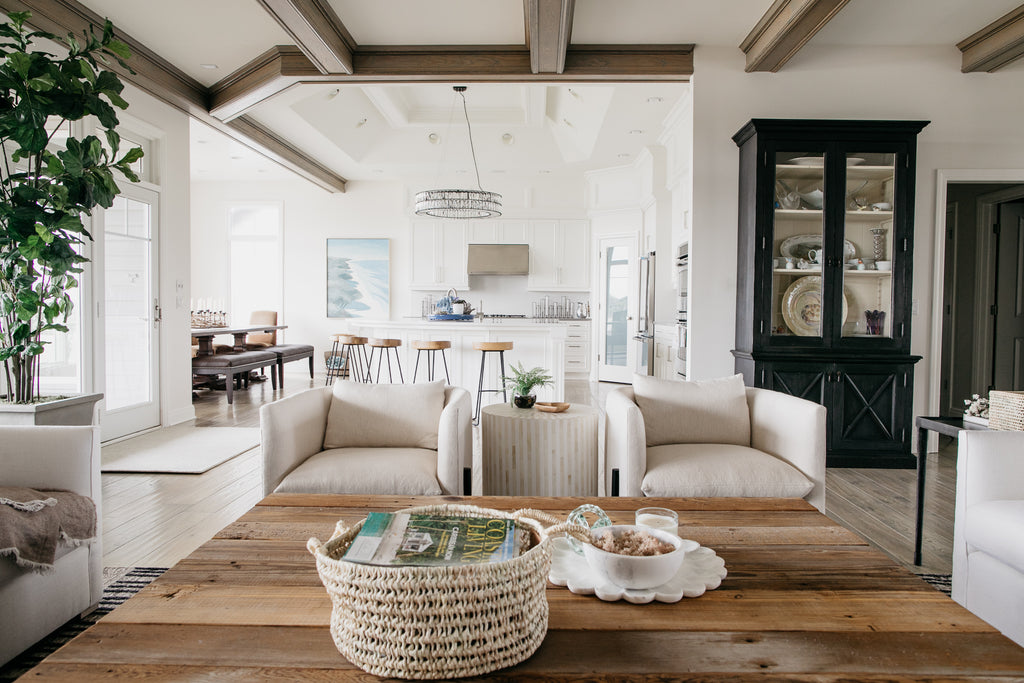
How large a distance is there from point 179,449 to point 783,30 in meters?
5.10

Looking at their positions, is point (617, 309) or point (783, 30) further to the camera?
point (617, 309)

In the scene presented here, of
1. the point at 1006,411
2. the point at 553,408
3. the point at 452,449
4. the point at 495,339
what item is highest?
the point at 495,339

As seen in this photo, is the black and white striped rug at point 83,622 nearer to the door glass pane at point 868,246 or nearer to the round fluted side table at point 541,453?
the round fluted side table at point 541,453

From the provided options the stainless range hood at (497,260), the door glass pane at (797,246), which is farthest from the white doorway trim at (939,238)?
the stainless range hood at (497,260)

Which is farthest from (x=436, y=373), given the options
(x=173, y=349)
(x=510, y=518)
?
(x=510, y=518)

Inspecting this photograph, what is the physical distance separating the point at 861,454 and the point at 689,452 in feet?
7.65

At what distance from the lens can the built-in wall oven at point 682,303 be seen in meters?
5.32

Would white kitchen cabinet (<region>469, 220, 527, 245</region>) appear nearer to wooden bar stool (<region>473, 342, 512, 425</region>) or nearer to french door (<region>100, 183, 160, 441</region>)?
wooden bar stool (<region>473, 342, 512, 425</region>)

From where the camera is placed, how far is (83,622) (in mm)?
1968

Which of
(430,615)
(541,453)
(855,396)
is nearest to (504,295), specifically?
(855,396)

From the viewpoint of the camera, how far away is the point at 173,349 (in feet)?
17.7

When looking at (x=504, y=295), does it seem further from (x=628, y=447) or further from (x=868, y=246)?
(x=628, y=447)

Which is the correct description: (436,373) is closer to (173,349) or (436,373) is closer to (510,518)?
(173,349)

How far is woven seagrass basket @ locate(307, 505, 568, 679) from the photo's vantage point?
85cm
